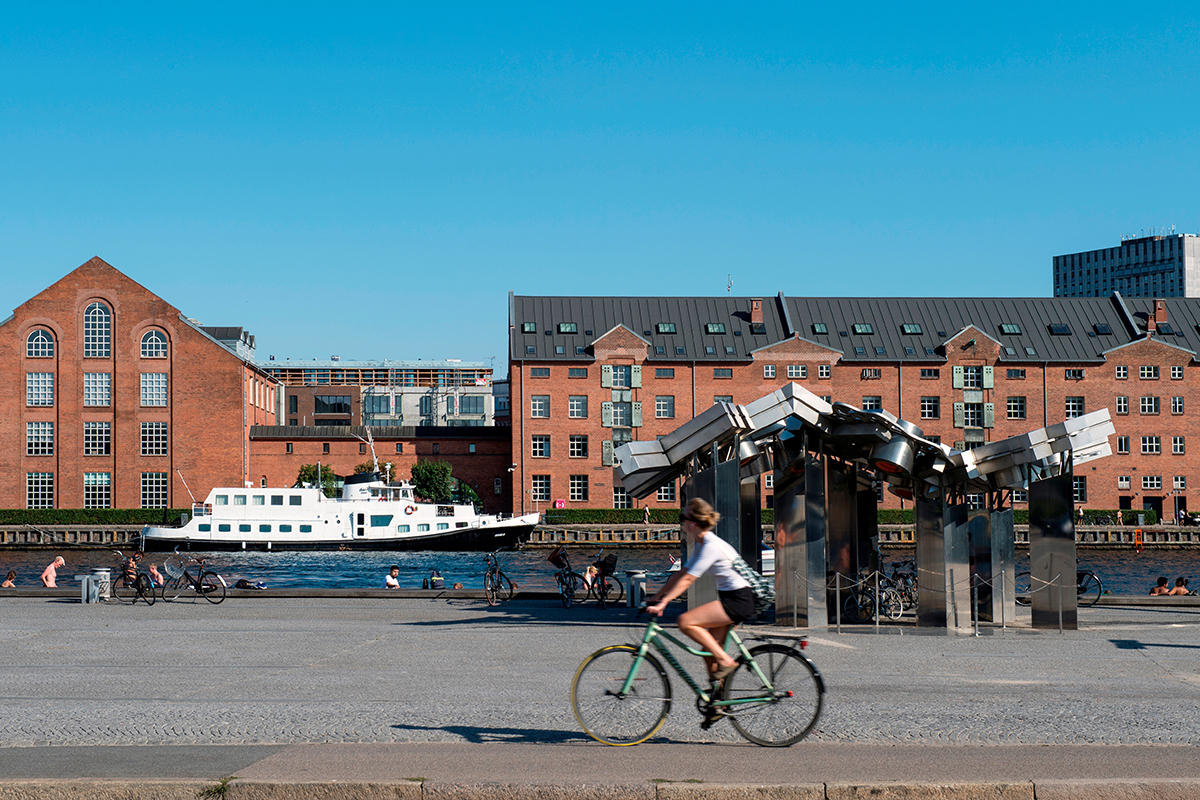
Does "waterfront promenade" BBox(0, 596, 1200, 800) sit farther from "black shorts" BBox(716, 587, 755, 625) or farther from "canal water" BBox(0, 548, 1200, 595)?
"canal water" BBox(0, 548, 1200, 595)

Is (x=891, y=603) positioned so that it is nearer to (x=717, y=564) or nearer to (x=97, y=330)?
(x=717, y=564)

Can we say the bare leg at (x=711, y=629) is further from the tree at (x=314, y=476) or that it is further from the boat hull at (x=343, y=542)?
the tree at (x=314, y=476)

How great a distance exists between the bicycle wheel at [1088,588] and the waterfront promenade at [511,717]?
596 cm

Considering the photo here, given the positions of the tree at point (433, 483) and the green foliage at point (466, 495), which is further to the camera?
the green foliage at point (466, 495)

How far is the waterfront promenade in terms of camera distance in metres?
9.17

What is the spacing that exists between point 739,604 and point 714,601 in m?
0.23

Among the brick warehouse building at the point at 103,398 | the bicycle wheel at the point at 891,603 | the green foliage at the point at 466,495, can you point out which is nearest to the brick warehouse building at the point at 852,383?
the green foliage at the point at 466,495

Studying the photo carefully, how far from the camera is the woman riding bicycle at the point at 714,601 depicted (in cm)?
1073

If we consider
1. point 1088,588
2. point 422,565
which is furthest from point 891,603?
point 422,565

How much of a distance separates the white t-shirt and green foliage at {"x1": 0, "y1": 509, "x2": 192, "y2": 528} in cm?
8096

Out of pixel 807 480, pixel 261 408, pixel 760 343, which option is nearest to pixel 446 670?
pixel 807 480

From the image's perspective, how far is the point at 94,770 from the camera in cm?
958

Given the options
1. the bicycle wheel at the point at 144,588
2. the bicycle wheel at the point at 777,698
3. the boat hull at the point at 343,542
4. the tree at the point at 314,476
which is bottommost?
the boat hull at the point at 343,542

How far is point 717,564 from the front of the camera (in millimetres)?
10875
